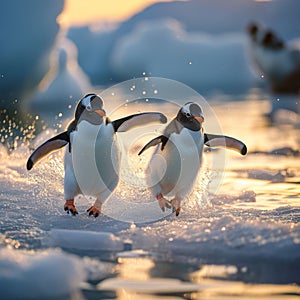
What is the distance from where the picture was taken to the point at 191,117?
5.17 meters

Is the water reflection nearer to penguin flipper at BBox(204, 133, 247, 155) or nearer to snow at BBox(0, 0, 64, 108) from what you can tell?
penguin flipper at BBox(204, 133, 247, 155)

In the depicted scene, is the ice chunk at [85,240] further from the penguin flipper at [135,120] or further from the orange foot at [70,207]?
the penguin flipper at [135,120]

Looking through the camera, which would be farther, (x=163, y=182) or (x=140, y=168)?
(x=140, y=168)

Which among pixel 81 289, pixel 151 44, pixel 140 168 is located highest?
pixel 151 44

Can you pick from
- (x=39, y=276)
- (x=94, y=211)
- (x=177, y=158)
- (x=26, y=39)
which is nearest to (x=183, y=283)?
(x=39, y=276)

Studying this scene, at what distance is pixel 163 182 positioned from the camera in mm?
5266

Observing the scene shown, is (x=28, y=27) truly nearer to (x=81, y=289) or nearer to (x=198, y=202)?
(x=198, y=202)

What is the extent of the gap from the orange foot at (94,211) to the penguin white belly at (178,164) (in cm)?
45

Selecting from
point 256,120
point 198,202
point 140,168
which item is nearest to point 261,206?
point 198,202

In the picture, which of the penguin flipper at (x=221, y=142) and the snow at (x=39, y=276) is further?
the penguin flipper at (x=221, y=142)

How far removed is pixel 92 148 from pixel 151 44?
1758 cm

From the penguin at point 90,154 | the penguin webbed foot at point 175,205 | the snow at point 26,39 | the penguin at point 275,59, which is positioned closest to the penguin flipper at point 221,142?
the penguin webbed foot at point 175,205

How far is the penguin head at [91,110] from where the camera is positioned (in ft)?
16.2

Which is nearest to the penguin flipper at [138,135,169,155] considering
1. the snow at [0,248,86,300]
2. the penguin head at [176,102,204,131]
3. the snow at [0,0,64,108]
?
the penguin head at [176,102,204,131]
